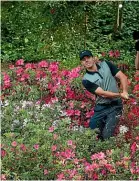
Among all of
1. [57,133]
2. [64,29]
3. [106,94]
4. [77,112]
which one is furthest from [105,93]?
[64,29]

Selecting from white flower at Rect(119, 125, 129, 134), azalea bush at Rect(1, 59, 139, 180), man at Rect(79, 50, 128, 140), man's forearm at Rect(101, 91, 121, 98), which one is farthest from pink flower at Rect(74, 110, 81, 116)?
white flower at Rect(119, 125, 129, 134)

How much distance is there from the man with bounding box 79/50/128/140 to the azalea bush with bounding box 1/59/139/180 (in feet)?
0.46

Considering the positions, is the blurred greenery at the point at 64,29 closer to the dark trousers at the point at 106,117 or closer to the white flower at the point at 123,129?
the dark trousers at the point at 106,117

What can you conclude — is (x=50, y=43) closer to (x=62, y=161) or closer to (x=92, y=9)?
(x=92, y=9)

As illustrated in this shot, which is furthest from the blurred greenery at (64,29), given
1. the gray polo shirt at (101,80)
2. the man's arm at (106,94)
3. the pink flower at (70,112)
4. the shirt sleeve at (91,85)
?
the man's arm at (106,94)

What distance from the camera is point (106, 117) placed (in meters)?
5.64

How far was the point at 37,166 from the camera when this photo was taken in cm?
461

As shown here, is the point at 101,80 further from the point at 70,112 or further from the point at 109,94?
the point at 70,112

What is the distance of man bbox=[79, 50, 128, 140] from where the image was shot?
548cm

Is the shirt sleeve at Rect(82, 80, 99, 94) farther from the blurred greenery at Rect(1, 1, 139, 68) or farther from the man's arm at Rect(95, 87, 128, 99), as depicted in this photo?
the blurred greenery at Rect(1, 1, 139, 68)

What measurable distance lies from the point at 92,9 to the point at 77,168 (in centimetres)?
707

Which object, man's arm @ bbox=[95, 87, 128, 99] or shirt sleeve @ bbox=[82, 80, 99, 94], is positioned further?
shirt sleeve @ bbox=[82, 80, 99, 94]

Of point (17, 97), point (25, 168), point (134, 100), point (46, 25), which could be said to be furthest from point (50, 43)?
point (25, 168)

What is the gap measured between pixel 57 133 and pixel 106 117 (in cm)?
70
